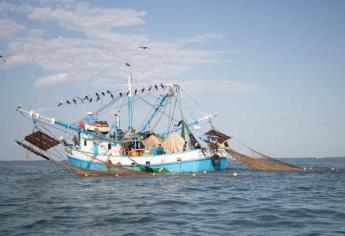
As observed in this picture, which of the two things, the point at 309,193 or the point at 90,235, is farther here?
the point at 309,193

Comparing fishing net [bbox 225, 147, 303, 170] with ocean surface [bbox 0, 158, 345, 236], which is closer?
ocean surface [bbox 0, 158, 345, 236]

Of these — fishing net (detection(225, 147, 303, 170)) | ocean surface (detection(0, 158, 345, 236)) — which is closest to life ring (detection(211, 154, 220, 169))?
fishing net (detection(225, 147, 303, 170))

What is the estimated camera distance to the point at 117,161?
39.6 m

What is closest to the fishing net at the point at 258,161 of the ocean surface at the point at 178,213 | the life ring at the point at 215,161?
the life ring at the point at 215,161

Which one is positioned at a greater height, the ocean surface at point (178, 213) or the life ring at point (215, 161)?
the life ring at point (215, 161)

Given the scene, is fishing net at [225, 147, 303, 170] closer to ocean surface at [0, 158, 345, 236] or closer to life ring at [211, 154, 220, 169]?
life ring at [211, 154, 220, 169]

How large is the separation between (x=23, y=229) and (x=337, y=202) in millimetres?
13574

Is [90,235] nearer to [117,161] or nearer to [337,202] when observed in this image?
[337,202]

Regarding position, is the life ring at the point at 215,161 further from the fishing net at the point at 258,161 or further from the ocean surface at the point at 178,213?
the ocean surface at the point at 178,213

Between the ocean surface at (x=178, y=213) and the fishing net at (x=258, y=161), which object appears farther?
the fishing net at (x=258, y=161)

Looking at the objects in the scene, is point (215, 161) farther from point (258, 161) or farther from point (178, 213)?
point (178, 213)

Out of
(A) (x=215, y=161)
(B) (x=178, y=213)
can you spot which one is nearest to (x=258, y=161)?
(A) (x=215, y=161)

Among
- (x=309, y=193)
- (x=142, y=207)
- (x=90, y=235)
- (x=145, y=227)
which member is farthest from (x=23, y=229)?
(x=309, y=193)

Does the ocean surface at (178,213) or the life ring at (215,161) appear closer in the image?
the ocean surface at (178,213)
